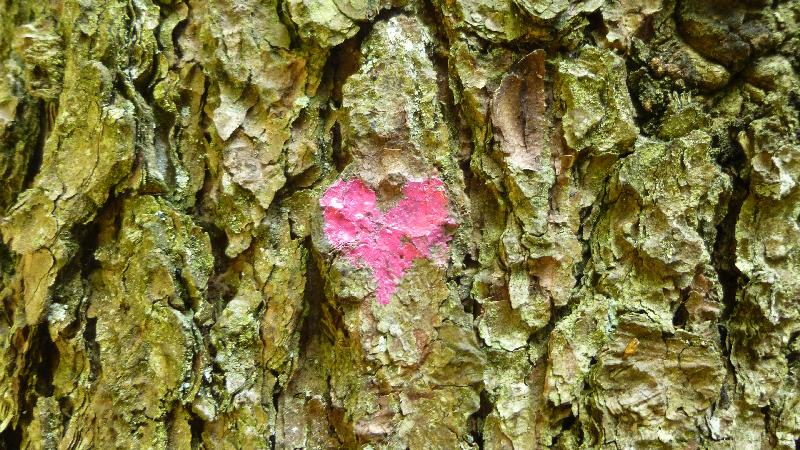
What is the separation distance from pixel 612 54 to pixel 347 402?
802 mm

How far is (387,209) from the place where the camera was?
3.23 feet

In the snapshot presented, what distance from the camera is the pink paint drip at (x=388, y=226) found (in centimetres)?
96

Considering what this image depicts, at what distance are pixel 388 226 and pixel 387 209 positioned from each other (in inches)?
1.2

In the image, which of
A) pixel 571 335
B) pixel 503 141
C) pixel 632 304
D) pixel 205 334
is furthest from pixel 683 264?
pixel 205 334

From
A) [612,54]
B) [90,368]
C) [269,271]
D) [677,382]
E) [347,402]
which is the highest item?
[612,54]

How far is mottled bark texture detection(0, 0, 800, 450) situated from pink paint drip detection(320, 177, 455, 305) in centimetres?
2

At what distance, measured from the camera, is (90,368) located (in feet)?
3.17

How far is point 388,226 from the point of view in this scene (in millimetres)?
979

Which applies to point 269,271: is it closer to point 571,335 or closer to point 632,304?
point 571,335

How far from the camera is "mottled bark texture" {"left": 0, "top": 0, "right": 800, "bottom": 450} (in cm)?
95

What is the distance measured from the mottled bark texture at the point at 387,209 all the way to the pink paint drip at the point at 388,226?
0.02m

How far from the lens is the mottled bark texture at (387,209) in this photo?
95 cm

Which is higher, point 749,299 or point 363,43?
point 363,43

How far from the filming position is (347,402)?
3.16 ft
